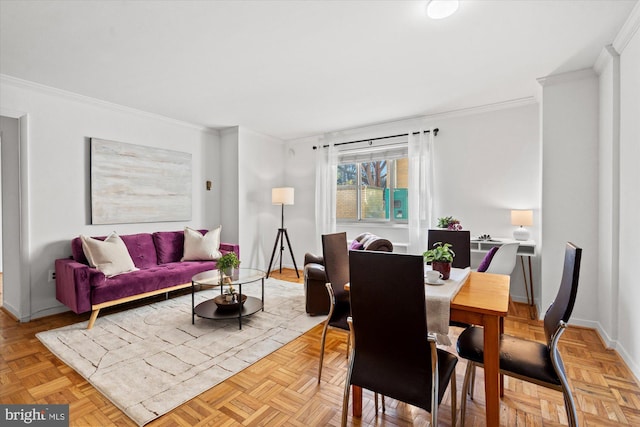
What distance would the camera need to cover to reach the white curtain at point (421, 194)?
4234 millimetres

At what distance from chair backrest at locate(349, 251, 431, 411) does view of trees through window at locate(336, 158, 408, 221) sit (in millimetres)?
3540

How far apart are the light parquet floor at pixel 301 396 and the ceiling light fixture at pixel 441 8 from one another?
250 cm

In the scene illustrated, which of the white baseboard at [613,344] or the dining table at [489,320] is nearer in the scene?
the dining table at [489,320]

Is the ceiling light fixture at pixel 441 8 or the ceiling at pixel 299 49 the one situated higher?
the ceiling at pixel 299 49

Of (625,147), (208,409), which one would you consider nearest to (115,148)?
(208,409)

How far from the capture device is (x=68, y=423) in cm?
163

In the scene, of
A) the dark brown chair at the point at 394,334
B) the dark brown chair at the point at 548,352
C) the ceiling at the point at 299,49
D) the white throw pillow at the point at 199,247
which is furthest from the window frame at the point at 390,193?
the dark brown chair at the point at 394,334

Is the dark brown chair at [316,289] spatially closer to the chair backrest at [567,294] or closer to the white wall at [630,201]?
the chair backrest at [567,294]

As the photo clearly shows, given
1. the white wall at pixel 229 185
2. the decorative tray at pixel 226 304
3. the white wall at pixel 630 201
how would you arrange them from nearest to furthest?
the white wall at pixel 630 201 → the decorative tray at pixel 226 304 → the white wall at pixel 229 185

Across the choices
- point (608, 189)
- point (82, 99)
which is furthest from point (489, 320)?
point (82, 99)

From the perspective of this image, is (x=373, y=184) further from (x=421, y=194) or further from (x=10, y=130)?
(x=10, y=130)

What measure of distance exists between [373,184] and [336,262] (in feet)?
10.1

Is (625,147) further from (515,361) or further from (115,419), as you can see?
(115,419)

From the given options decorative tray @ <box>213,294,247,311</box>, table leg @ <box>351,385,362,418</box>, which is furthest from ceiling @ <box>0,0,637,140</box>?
table leg @ <box>351,385,362,418</box>
